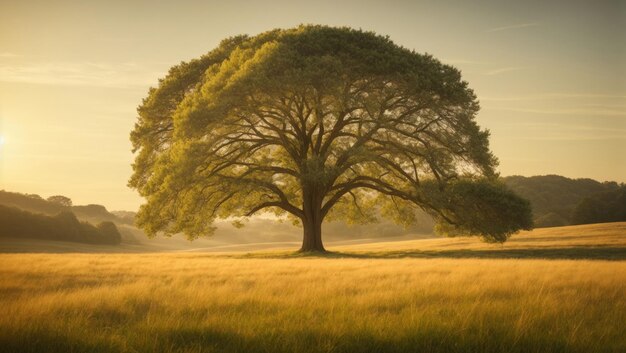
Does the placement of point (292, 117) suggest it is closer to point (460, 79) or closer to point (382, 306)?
point (460, 79)

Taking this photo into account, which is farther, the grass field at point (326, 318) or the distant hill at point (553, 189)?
the distant hill at point (553, 189)

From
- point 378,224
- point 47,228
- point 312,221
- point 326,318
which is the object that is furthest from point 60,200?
point 326,318

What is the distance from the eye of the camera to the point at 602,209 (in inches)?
2761

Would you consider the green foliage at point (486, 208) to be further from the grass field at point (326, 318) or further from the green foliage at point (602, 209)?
the green foliage at point (602, 209)

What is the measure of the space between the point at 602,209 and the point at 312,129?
6184cm


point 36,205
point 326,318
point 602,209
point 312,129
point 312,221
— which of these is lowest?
point 326,318

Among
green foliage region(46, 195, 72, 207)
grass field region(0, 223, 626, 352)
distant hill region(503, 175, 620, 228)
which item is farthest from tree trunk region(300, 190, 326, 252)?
distant hill region(503, 175, 620, 228)

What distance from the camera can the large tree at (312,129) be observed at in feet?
79.3

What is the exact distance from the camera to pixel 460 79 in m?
26.6

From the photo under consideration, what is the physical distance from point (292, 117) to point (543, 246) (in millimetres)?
18998

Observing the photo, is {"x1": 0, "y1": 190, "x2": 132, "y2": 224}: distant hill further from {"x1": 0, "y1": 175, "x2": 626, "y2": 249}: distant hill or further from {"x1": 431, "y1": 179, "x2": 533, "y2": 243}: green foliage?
{"x1": 431, "y1": 179, "x2": 533, "y2": 243}: green foliage

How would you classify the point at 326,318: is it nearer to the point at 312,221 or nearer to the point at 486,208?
the point at 486,208

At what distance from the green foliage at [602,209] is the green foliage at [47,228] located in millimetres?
75315

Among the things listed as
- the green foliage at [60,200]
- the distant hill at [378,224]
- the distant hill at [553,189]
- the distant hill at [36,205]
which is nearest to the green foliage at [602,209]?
the distant hill at [378,224]
